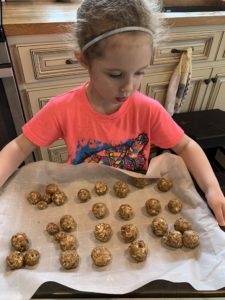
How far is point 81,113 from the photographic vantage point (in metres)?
0.81

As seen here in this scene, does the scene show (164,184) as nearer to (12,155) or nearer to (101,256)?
(101,256)

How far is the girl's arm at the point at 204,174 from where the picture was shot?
65cm

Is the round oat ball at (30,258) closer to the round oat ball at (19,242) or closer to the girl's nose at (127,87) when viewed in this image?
the round oat ball at (19,242)

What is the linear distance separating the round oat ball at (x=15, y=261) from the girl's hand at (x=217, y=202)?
1.60ft

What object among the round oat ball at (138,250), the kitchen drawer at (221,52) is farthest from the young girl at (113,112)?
the kitchen drawer at (221,52)

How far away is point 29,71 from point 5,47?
0.43 feet

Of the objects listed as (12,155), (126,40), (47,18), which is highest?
(126,40)

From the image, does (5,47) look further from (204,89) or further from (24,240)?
(204,89)

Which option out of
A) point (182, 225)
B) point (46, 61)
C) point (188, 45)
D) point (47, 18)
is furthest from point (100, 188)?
point (188, 45)

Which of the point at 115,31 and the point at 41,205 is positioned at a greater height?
the point at 115,31

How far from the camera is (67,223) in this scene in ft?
2.23

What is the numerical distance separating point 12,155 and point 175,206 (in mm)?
489

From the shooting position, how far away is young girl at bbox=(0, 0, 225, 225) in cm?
57

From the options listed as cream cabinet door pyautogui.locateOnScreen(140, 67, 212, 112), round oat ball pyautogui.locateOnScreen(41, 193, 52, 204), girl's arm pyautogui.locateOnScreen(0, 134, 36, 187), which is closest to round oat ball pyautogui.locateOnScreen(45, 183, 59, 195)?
round oat ball pyautogui.locateOnScreen(41, 193, 52, 204)
